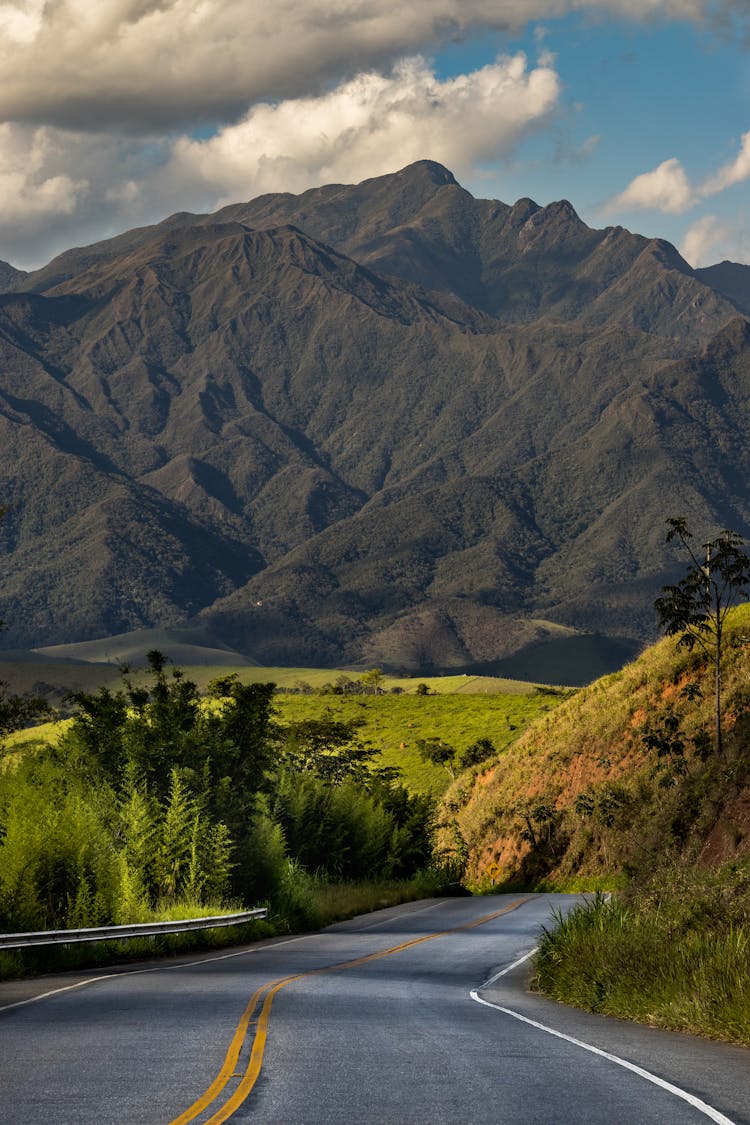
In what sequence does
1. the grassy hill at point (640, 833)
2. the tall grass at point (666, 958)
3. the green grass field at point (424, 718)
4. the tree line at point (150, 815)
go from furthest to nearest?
the green grass field at point (424, 718) → the tree line at point (150, 815) → the grassy hill at point (640, 833) → the tall grass at point (666, 958)

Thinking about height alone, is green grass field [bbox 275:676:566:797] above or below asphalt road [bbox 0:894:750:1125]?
above

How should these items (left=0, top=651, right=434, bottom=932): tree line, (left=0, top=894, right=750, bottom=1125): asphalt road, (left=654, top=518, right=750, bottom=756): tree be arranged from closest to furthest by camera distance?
(left=0, top=894, right=750, bottom=1125): asphalt road, (left=0, top=651, right=434, bottom=932): tree line, (left=654, top=518, right=750, bottom=756): tree

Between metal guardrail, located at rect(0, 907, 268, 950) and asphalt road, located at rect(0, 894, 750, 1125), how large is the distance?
4.32 ft

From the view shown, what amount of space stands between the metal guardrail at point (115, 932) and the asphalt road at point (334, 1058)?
132cm

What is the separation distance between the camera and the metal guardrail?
24386mm

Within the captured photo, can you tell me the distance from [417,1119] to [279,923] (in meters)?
29.2

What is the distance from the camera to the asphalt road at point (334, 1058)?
11.1m

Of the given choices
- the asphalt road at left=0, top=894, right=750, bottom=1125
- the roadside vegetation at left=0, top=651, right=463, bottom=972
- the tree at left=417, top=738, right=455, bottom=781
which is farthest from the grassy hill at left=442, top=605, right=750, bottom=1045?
the tree at left=417, top=738, right=455, bottom=781

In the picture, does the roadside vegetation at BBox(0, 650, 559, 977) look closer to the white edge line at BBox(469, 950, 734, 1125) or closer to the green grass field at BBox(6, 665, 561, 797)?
the white edge line at BBox(469, 950, 734, 1125)

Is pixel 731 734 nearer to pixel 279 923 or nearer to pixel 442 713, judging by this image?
pixel 279 923

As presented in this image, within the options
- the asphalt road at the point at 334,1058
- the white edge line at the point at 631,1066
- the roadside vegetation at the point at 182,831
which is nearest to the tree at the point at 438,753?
the roadside vegetation at the point at 182,831

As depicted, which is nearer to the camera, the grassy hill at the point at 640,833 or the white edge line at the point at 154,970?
the grassy hill at the point at 640,833

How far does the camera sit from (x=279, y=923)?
39250mm

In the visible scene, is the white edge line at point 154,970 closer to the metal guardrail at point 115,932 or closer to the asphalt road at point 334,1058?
the asphalt road at point 334,1058
